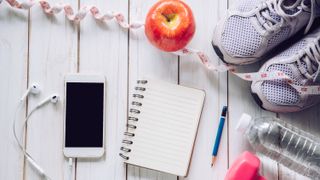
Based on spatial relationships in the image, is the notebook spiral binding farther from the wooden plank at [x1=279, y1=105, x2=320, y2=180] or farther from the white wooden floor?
the wooden plank at [x1=279, y1=105, x2=320, y2=180]

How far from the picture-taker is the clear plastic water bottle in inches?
30.3

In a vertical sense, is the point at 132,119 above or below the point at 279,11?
below

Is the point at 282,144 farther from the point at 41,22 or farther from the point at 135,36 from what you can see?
the point at 41,22

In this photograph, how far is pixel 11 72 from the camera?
798mm

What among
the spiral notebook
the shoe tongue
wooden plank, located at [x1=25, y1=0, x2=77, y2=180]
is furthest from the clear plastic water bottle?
wooden plank, located at [x1=25, y1=0, x2=77, y2=180]

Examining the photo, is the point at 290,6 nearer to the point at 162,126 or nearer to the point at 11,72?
the point at 162,126

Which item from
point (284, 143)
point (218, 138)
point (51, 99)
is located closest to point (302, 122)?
point (284, 143)

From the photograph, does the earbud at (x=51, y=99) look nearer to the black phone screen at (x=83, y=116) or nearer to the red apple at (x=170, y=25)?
the black phone screen at (x=83, y=116)

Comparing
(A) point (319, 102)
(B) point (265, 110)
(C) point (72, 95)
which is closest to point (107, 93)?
(C) point (72, 95)

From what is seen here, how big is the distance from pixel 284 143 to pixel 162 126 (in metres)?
0.24

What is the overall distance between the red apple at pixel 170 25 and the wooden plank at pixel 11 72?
0.25m

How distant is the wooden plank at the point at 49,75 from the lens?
79 centimetres

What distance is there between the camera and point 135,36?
2.67ft

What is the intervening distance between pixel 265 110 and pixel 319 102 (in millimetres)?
111
